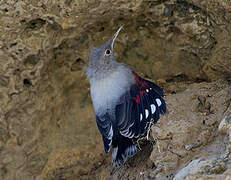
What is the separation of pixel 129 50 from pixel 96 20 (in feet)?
1.89

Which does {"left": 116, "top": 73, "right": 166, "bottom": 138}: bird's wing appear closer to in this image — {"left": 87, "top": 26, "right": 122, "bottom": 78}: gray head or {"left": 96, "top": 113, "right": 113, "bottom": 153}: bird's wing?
{"left": 96, "top": 113, "right": 113, "bottom": 153}: bird's wing

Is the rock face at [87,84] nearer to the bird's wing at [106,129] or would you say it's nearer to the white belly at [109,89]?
the bird's wing at [106,129]

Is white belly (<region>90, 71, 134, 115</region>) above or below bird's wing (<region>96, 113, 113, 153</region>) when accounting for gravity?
above

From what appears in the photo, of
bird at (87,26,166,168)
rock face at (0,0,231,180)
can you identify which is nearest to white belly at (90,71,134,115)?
bird at (87,26,166,168)

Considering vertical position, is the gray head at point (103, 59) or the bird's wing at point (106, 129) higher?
the gray head at point (103, 59)

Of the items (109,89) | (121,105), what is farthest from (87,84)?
(121,105)

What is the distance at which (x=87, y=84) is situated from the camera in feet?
12.5

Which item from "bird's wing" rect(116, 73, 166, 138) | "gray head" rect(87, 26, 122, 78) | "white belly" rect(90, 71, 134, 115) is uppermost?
"gray head" rect(87, 26, 122, 78)

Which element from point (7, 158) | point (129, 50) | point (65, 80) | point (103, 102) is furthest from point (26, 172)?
point (129, 50)

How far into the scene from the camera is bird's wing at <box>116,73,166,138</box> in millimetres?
2686

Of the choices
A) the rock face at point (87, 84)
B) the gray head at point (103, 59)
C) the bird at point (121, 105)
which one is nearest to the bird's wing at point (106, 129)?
the bird at point (121, 105)

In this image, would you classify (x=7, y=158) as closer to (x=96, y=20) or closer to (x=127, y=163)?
(x=127, y=163)

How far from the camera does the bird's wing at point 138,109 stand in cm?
269

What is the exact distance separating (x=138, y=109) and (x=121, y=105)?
15cm
